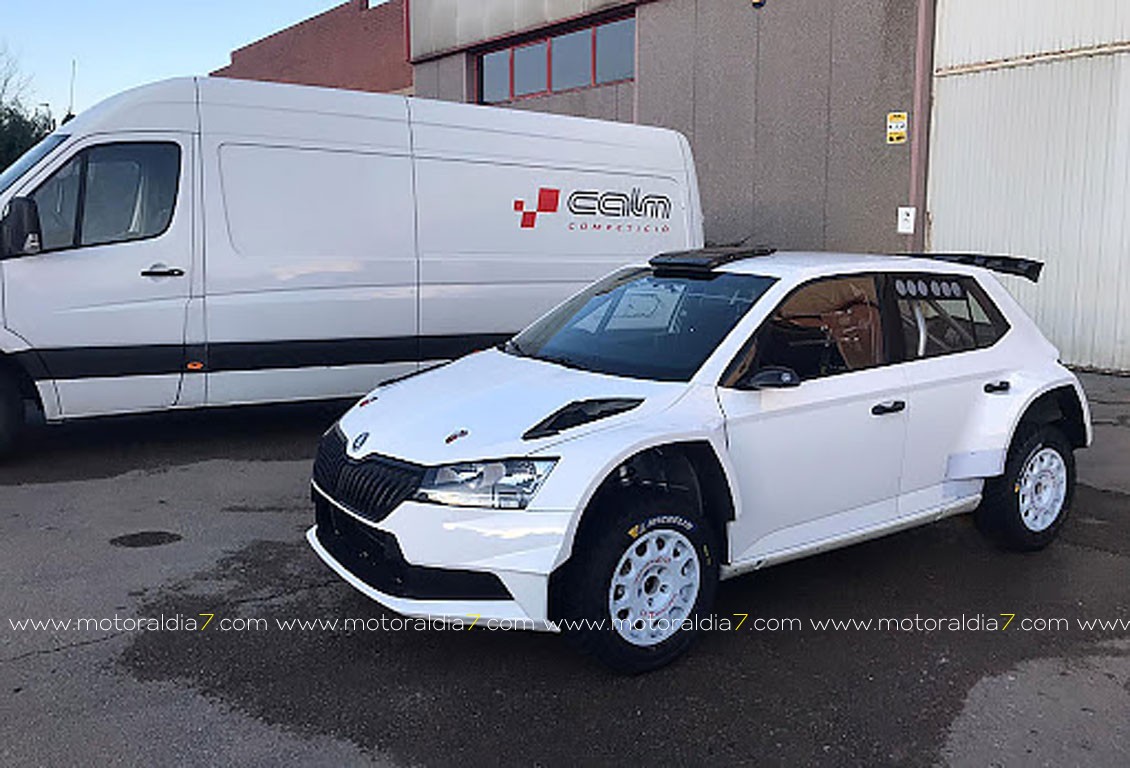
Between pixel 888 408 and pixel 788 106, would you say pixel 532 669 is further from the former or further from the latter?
pixel 788 106

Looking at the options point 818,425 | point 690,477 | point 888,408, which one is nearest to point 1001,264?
point 888,408

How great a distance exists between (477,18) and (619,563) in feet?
56.8

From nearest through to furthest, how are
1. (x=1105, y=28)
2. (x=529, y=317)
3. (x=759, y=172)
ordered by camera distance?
1. (x=529, y=317)
2. (x=1105, y=28)
3. (x=759, y=172)

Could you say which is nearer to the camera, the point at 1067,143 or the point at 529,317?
the point at 529,317

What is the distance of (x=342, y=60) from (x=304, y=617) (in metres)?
29.7

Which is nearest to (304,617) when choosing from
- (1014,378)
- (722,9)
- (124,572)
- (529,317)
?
(124,572)

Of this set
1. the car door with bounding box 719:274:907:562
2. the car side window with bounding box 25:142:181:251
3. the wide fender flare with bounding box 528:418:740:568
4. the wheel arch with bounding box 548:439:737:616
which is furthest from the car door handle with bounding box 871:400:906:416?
the car side window with bounding box 25:142:181:251

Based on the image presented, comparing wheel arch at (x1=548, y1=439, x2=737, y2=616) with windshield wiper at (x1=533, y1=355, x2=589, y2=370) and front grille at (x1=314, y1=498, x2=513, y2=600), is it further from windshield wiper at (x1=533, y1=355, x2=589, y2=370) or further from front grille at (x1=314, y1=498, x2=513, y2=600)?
windshield wiper at (x1=533, y1=355, x2=589, y2=370)

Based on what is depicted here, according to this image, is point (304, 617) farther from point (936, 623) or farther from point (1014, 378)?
point (1014, 378)

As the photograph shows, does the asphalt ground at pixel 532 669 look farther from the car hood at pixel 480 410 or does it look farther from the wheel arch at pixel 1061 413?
the car hood at pixel 480 410

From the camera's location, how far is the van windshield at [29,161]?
22.4ft

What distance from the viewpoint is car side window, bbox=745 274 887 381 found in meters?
4.40

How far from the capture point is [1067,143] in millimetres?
11039

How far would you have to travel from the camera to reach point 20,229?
6.58 m
